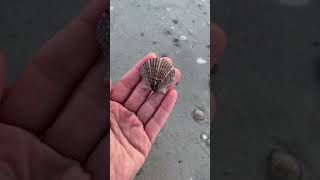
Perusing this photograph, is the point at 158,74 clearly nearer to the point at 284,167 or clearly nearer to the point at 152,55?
the point at 152,55

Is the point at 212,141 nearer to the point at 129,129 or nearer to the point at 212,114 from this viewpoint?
the point at 212,114

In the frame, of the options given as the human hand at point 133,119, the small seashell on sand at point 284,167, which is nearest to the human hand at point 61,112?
the human hand at point 133,119

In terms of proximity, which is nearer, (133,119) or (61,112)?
(61,112)

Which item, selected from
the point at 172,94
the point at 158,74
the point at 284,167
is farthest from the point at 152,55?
the point at 284,167

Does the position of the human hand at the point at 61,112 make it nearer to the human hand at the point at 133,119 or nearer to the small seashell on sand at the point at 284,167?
the human hand at the point at 133,119

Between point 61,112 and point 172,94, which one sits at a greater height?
point 61,112

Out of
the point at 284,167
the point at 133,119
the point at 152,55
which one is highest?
the point at 152,55
